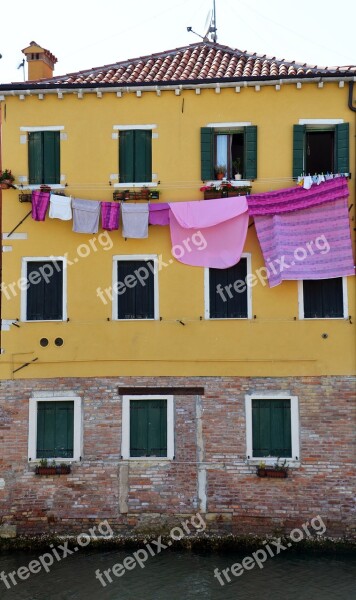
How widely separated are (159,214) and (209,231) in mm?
1156

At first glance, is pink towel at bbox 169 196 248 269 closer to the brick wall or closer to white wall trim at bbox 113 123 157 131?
white wall trim at bbox 113 123 157 131

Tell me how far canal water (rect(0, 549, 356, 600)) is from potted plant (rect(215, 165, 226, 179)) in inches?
320

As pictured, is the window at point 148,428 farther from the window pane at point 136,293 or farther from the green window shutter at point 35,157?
the green window shutter at point 35,157

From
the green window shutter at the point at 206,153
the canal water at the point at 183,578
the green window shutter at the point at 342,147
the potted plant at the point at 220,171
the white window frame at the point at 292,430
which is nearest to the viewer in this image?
the canal water at the point at 183,578

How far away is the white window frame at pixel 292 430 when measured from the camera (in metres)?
19.6

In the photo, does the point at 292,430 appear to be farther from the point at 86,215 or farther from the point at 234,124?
the point at 234,124

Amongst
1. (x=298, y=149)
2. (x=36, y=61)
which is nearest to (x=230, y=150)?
(x=298, y=149)

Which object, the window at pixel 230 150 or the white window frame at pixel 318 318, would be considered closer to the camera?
the white window frame at pixel 318 318

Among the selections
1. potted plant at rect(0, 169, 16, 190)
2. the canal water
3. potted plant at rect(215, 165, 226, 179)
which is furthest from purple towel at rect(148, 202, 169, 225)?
the canal water

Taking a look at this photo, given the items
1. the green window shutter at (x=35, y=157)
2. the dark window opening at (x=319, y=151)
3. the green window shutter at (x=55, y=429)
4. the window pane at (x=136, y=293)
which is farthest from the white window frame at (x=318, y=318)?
the green window shutter at (x=35, y=157)

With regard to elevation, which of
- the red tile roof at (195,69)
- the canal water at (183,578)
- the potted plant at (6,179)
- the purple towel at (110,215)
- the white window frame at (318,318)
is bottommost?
the canal water at (183,578)

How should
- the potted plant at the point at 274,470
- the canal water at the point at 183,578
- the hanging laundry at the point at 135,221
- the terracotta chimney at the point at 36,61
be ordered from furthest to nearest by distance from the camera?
1. the terracotta chimney at the point at 36,61
2. the hanging laundry at the point at 135,221
3. the potted plant at the point at 274,470
4. the canal water at the point at 183,578

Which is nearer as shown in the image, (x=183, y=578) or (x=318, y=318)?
(x=183, y=578)

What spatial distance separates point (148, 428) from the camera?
20.0 metres
